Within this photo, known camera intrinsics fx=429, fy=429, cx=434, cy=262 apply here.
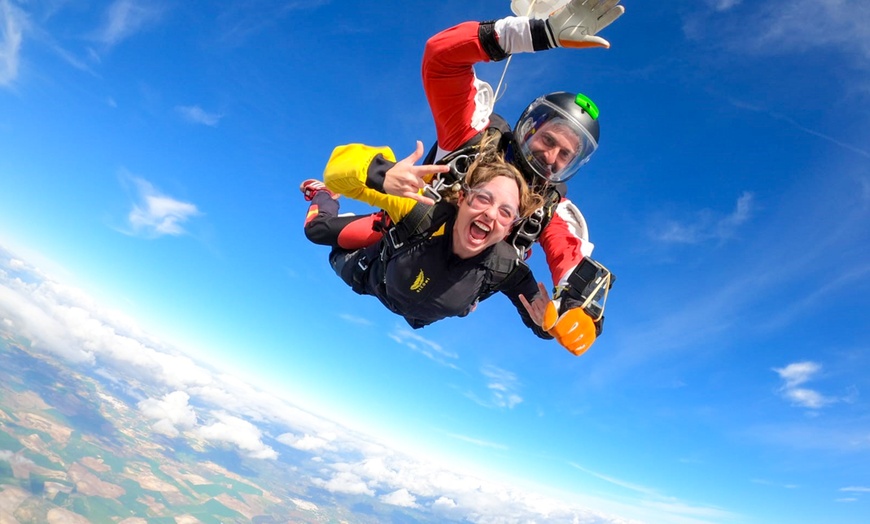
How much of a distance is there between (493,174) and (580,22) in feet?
3.03

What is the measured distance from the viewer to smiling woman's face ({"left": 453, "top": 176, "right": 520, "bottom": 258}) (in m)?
2.59

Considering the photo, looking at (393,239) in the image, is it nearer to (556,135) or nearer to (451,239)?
(451,239)

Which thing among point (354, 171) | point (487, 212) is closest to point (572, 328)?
point (487, 212)

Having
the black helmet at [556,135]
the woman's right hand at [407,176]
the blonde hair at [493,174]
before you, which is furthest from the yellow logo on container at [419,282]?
the black helmet at [556,135]

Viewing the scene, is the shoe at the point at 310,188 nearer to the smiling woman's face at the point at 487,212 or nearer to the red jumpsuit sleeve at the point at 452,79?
the red jumpsuit sleeve at the point at 452,79

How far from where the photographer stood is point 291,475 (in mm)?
195500

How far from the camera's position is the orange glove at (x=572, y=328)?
7.98 ft

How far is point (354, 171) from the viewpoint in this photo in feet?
7.42

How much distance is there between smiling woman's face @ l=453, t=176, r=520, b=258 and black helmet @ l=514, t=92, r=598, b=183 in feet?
0.95

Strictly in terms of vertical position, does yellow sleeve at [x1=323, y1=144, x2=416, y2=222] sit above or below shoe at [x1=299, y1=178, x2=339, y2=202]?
below

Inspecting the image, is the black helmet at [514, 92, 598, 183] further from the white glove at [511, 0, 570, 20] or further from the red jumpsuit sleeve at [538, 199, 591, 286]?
the white glove at [511, 0, 570, 20]

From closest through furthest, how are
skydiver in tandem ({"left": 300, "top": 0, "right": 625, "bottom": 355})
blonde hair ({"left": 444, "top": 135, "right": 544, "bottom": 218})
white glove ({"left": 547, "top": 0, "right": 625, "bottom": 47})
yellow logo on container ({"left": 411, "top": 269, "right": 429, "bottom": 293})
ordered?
1. white glove ({"left": 547, "top": 0, "right": 625, "bottom": 47})
2. skydiver in tandem ({"left": 300, "top": 0, "right": 625, "bottom": 355})
3. blonde hair ({"left": 444, "top": 135, "right": 544, "bottom": 218})
4. yellow logo on container ({"left": 411, "top": 269, "right": 429, "bottom": 293})

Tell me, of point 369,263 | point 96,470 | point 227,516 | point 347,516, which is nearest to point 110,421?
point 96,470

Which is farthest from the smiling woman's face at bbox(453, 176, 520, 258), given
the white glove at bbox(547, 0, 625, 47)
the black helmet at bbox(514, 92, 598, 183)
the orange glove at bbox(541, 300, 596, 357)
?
the white glove at bbox(547, 0, 625, 47)
